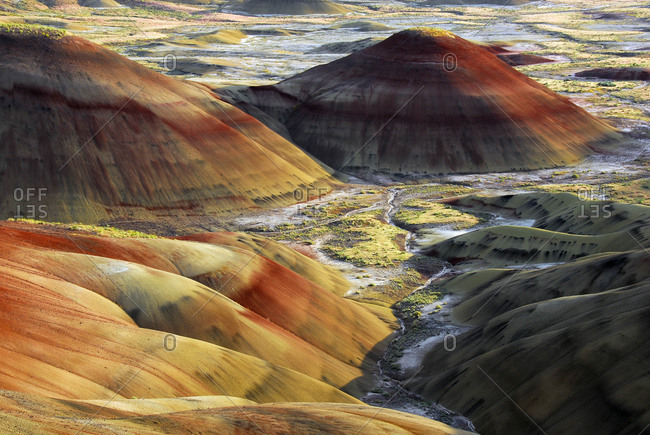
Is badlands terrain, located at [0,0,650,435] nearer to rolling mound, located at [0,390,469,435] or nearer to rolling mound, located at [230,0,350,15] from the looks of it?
rolling mound, located at [0,390,469,435]

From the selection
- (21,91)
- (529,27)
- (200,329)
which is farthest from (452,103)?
(529,27)

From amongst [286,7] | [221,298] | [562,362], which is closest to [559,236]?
[562,362]

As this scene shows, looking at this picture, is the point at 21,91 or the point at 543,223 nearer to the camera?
the point at 543,223

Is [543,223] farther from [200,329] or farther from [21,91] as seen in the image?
[21,91]

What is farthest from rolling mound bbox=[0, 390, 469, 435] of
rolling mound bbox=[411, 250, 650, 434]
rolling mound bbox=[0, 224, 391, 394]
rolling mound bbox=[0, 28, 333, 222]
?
rolling mound bbox=[0, 28, 333, 222]

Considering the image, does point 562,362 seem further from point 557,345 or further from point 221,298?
point 221,298

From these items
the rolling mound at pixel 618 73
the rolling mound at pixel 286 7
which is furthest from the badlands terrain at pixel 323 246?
the rolling mound at pixel 286 7

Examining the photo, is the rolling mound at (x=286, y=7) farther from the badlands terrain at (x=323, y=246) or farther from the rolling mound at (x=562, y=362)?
the rolling mound at (x=562, y=362)

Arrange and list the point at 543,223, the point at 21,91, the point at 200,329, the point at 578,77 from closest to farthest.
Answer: the point at 200,329 → the point at 543,223 → the point at 21,91 → the point at 578,77
